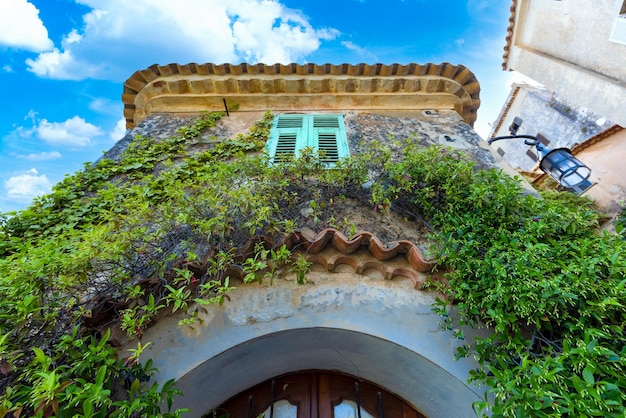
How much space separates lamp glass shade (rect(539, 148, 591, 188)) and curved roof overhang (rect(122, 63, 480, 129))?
64.3 inches

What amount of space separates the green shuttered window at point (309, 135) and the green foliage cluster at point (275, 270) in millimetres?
791

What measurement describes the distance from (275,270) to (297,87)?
11.2ft

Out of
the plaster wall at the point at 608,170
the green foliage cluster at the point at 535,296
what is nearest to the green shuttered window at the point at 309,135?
the green foliage cluster at the point at 535,296

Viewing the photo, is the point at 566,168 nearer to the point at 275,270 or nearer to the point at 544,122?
the point at 275,270

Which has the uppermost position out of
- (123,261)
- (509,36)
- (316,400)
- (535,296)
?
(509,36)

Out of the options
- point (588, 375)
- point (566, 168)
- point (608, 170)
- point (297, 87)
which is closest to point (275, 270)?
point (588, 375)

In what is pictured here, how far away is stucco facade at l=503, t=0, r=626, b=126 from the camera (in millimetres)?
5391

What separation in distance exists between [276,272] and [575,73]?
304 inches

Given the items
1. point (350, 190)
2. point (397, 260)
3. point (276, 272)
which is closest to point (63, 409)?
point (276, 272)

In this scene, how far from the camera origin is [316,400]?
2543 mm

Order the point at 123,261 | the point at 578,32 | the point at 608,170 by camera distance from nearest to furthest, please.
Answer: the point at 123,261, the point at 608,170, the point at 578,32

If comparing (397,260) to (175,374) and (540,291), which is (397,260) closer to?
(540,291)

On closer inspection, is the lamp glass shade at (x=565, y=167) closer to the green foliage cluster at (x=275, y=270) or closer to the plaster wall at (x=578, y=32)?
the green foliage cluster at (x=275, y=270)

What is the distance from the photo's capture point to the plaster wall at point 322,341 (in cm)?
214
